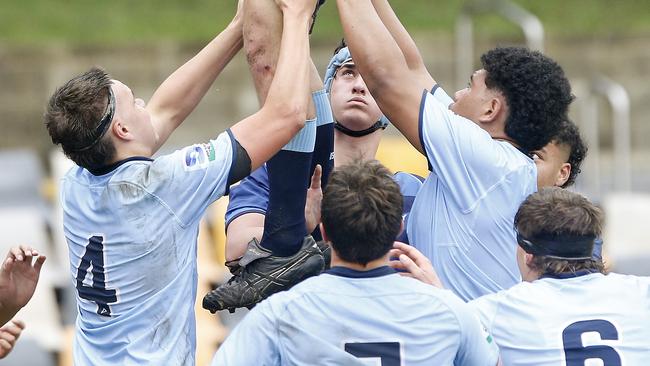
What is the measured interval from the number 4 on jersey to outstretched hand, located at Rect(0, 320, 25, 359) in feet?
2.45

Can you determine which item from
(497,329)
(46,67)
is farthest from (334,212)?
(46,67)

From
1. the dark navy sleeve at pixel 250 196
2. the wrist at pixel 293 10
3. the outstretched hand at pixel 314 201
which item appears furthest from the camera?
the dark navy sleeve at pixel 250 196

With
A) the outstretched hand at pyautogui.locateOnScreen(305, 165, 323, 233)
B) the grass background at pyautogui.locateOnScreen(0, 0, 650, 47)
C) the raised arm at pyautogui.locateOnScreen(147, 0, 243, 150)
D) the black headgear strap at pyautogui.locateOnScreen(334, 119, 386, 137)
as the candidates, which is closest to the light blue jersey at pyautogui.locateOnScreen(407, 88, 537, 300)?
the outstretched hand at pyautogui.locateOnScreen(305, 165, 323, 233)

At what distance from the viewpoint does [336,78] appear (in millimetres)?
5375

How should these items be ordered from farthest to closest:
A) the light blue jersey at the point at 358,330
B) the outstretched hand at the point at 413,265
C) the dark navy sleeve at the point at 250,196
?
the dark navy sleeve at the point at 250,196 → the outstretched hand at the point at 413,265 → the light blue jersey at the point at 358,330

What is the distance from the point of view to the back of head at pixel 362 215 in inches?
156

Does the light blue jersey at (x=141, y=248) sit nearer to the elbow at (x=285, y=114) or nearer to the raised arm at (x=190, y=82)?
the elbow at (x=285, y=114)

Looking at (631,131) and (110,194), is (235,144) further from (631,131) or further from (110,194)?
(631,131)

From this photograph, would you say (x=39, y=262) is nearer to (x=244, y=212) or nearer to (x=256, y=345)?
(x=244, y=212)

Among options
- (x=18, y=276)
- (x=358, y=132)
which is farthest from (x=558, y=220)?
(x=18, y=276)

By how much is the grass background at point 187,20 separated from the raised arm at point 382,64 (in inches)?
382

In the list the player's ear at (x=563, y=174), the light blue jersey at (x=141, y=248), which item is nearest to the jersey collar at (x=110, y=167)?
the light blue jersey at (x=141, y=248)

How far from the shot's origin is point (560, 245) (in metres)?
4.25

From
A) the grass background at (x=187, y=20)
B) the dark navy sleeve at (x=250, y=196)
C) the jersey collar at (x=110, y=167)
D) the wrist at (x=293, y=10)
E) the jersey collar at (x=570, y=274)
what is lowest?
the jersey collar at (x=570, y=274)
